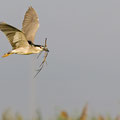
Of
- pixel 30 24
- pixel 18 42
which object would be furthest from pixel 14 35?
pixel 30 24

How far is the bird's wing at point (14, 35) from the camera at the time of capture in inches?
178

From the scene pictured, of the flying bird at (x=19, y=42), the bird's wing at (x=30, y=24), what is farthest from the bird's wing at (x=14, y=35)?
the bird's wing at (x=30, y=24)

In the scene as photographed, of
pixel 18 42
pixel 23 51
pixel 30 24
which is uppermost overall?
pixel 30 24

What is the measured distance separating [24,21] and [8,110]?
207 centimetres

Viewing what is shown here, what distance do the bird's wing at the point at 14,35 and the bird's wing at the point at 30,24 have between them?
1047 millimetres

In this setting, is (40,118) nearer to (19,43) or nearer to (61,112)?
(61,112)

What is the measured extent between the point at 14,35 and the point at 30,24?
1.74 m

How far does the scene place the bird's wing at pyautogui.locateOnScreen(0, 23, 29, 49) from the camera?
14.8 feet

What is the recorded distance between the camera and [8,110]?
498cm

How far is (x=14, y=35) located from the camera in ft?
15.5

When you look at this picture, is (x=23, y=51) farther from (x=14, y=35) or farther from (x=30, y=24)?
(x=30, y=24)

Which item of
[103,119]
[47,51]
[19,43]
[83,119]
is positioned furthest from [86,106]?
[19,43]

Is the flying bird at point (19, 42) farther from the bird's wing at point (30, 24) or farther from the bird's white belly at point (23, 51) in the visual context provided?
the bird's wing at point (30, 24)

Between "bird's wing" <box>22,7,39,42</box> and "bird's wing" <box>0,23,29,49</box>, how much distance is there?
1.05 metres
